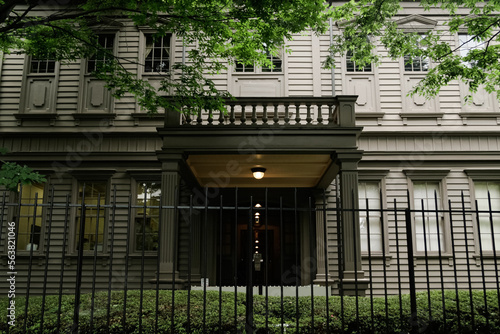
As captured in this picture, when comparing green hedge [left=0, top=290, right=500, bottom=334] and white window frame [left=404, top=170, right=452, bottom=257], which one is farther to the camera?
white window frame [left=404, top=170, right=452, bottom=257]

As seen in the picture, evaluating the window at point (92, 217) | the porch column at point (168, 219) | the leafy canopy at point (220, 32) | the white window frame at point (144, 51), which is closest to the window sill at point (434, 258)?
the leafy canopy at point (220, 32)

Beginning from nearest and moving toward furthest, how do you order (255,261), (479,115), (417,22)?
1. (255,261)
2. (479,115)
3. (417,22)

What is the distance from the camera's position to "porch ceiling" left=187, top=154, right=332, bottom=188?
11.1m

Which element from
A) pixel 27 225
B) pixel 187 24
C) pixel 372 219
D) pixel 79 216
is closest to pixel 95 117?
pixel 79 216

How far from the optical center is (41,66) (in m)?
14.5

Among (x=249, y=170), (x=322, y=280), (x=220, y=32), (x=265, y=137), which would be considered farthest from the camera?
(x=322, y=280)

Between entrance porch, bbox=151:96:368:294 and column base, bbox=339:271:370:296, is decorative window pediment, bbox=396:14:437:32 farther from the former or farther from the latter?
column base, bbox=339:271:370:296

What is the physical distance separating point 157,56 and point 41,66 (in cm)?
383

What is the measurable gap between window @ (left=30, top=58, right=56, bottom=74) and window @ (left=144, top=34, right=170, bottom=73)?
10.2ft

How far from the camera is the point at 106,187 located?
1373 centimetres

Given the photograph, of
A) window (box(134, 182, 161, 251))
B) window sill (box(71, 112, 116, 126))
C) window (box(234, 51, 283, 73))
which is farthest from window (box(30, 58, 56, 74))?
window (box(234, 51, 283, 73))

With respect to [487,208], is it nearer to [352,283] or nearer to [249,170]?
[352,283]

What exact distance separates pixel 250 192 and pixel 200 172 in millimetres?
2149

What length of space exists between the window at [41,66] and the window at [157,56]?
3.09m
